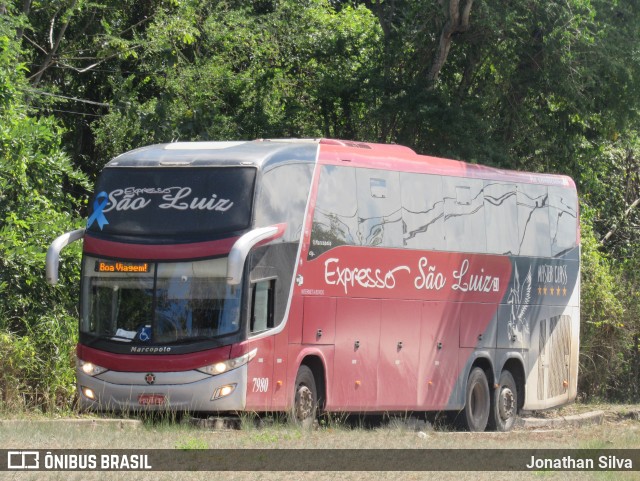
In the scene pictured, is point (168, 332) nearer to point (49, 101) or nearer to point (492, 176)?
point (492, 176)

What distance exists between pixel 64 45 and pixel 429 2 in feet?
27.0

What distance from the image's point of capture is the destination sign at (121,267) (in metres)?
15.7

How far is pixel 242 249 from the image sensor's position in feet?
48.9

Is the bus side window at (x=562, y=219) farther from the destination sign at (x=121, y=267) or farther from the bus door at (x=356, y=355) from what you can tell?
the destination sign at (x=121, y=267)

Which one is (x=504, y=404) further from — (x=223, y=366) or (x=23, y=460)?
(x=23, y=460)

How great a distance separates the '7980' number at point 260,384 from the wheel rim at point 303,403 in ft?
3.02

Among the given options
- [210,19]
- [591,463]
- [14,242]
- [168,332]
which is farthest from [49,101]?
[591,463]

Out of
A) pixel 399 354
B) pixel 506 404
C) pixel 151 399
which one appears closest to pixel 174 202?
pixel 151 399

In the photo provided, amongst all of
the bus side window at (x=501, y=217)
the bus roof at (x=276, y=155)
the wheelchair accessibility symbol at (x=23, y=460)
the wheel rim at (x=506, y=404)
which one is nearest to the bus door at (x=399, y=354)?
the bus roof at (x=276, y=155)

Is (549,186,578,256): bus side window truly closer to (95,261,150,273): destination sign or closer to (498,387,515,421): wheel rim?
(498,387,515,421): wheel rim

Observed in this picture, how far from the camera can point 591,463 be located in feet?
40.9

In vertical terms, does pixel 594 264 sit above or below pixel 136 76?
below

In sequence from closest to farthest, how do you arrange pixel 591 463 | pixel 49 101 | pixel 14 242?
pixel 591 463, pixel 14 242, pixel 49 101

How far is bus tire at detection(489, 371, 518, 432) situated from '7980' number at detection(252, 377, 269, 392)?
22.0ft
